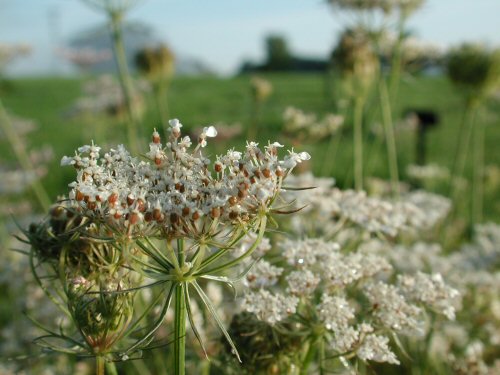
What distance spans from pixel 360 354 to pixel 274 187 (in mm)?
653

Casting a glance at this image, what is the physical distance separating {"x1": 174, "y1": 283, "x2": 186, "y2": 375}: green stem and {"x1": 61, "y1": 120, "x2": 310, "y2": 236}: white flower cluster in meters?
0.16

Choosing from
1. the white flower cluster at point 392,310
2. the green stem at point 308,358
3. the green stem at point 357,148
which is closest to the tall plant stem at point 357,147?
the green stem at point 357,148

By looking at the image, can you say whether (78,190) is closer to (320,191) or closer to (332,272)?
(332,272)

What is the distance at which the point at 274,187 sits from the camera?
156cm

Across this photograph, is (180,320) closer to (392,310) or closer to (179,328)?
(179,328)

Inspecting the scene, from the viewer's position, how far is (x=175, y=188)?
1591mm

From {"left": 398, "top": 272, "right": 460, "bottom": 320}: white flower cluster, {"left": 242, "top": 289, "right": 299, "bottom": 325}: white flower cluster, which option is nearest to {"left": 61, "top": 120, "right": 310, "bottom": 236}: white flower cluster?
{"left": 242, "top": 289, "right": 299, "bottom": 325}: white flower cluster

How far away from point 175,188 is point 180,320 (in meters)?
0.34

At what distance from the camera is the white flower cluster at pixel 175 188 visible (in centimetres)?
151

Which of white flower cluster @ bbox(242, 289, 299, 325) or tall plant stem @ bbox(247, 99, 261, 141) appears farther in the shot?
tall plant stem @ bbox(247, 99, 261, 141)

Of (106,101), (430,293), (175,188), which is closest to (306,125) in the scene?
(430,293)

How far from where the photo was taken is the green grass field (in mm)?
12539

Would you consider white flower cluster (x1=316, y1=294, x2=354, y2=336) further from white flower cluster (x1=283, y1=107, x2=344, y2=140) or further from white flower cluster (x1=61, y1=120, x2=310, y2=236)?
white flower cluster (x1=283, y1=107, x2=344, y2=140)

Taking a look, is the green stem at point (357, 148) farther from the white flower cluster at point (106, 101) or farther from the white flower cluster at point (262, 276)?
the white flower cluster at point (106, 101)
